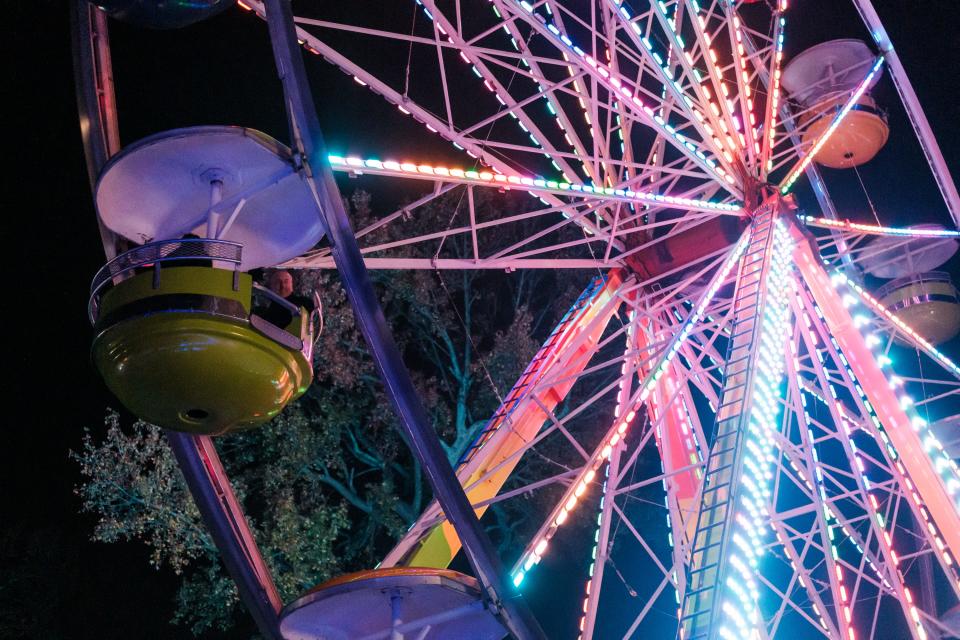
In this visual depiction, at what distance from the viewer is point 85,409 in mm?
12547

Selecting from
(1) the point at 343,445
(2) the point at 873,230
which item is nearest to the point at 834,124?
(2) the point at 873,230

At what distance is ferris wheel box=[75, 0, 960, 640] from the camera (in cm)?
403

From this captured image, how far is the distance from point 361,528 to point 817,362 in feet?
24.9

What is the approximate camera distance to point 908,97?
26.6 feet

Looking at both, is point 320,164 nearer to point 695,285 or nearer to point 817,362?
point 817,362

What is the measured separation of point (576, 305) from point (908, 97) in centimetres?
335

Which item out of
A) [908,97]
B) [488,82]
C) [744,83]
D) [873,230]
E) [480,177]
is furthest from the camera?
[873,230]

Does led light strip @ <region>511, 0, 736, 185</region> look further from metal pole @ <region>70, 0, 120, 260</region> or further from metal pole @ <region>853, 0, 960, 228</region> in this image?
metal pole @ <region>70, 0, 120, 260</region>

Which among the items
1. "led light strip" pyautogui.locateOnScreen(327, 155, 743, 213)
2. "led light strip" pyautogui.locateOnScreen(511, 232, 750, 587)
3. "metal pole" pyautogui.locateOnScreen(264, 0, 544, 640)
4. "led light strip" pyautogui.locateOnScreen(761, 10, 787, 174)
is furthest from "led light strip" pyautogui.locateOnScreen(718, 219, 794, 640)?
"led light strip" pyautogui.locateOnScreen(761, 10, 787, 174)

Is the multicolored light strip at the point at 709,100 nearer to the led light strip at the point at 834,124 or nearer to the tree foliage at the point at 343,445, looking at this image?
the led light strip at the point at 834,124

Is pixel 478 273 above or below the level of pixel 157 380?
above

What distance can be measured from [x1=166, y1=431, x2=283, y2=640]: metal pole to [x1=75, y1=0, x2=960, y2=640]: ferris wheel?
13mm

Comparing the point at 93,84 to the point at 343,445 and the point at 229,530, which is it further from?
the point at 343,445

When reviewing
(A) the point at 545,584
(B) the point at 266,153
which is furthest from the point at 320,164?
(A) the point at 545,584
